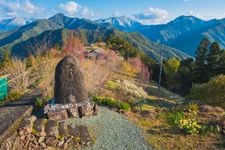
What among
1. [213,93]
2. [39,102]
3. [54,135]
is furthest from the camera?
[213,93]

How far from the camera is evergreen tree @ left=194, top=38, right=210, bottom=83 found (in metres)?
54.0

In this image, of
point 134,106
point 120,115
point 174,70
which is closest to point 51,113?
point 120,115

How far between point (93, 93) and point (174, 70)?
4571 cm

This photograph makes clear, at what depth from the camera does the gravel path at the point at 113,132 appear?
40.4 feet

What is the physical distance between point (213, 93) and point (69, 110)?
12122mm

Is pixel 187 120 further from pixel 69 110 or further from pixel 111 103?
pixel 69 110

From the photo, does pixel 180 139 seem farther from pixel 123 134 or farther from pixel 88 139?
pixel 88 139

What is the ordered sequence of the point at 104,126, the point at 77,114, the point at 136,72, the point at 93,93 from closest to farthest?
the point at 104,126 < the point at 77,114 < the point at 93,93 < the point at 136,72

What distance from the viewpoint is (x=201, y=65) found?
5516cm

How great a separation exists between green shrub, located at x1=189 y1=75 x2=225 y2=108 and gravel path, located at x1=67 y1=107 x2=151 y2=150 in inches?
367

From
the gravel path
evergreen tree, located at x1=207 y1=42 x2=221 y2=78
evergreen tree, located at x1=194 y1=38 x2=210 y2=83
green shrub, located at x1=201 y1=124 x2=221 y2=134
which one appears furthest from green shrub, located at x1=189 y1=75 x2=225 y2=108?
evergreen tree, located at x1=194 y1=38 x2=210 y2=83

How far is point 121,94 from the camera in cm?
2055

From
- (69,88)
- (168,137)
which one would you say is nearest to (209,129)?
(168,137)

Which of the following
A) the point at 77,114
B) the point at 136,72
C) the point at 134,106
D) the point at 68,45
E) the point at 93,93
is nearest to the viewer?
the point at 77,114
